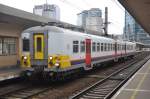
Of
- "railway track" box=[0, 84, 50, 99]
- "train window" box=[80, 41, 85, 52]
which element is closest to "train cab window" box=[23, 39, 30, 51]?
"railway track" box=[0, 84, 50, 99]

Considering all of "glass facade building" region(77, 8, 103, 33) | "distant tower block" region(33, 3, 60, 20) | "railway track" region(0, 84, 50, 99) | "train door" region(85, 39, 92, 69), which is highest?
"glass facade building" region(77, 8, 103, 33)

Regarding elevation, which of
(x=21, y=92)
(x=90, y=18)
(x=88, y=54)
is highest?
(x=90, y=18)

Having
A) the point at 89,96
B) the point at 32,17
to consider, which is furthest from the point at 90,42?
the point at 89,96

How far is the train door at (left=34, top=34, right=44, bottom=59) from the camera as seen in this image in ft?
50.1

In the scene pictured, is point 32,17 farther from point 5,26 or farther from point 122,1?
point 122,1

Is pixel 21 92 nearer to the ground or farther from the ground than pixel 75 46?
nearer to the ground

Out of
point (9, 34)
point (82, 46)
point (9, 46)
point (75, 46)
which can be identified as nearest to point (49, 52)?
point (75, 46)

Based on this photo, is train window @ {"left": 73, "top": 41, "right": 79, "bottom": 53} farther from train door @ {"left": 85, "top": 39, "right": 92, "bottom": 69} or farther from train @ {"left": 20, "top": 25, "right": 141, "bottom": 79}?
train door @ {"left": 85, "top": 39, "right": 92, "bottom": 69}

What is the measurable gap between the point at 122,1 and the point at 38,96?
7312mm

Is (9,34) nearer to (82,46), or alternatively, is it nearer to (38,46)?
(82,46)

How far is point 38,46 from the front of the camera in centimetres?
1541

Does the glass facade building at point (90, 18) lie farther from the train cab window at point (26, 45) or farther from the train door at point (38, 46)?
the train door at point (38, 46)

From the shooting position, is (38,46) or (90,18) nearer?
(38,46)

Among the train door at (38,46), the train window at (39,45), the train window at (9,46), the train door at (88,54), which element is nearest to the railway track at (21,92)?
the train door at (38,46)
